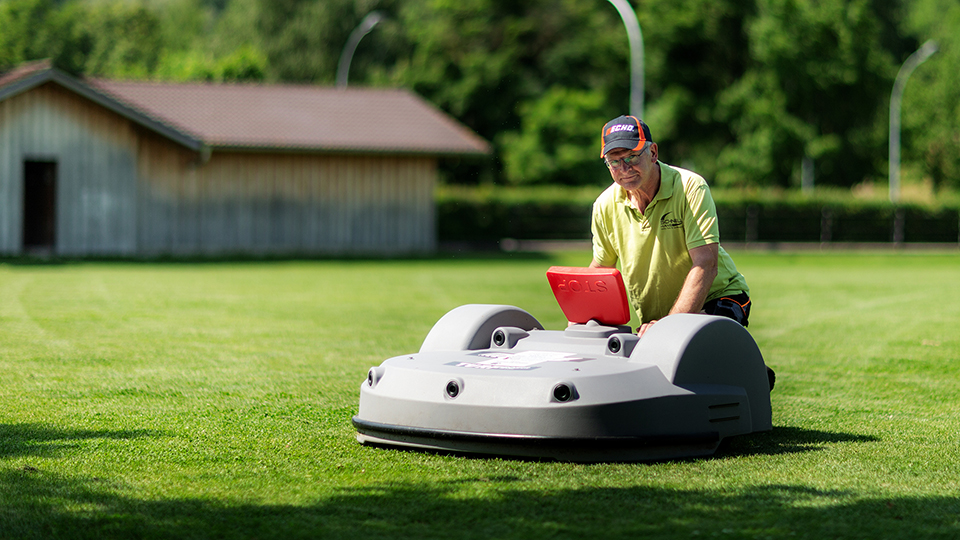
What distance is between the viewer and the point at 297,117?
3575cm

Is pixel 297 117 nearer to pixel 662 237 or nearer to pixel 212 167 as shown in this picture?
pixel 212 167

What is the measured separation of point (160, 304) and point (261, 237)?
18.3 m

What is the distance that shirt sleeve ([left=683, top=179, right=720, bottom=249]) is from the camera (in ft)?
20.8

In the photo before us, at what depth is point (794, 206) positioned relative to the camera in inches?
1793

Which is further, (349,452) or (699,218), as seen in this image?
(699,218)

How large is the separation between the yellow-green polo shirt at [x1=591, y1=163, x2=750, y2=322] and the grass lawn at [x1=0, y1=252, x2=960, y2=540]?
0.92 metres

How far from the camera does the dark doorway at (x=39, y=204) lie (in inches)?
1264

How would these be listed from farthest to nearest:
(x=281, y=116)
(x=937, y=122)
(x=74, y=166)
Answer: (x=937, y=122), (x=281, y=116), (x=74, y=166)

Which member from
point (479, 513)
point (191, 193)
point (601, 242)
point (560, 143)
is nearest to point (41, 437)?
point (479, 513)

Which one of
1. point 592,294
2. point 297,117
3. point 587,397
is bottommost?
point 587,397

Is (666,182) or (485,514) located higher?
(666,182)

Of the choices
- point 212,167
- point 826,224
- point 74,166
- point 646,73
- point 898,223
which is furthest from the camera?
point 646,73

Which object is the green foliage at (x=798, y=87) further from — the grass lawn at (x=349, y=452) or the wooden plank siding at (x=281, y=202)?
the grass lawn at (x=349, y=452)

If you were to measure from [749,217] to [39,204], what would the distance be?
25.5 metres
